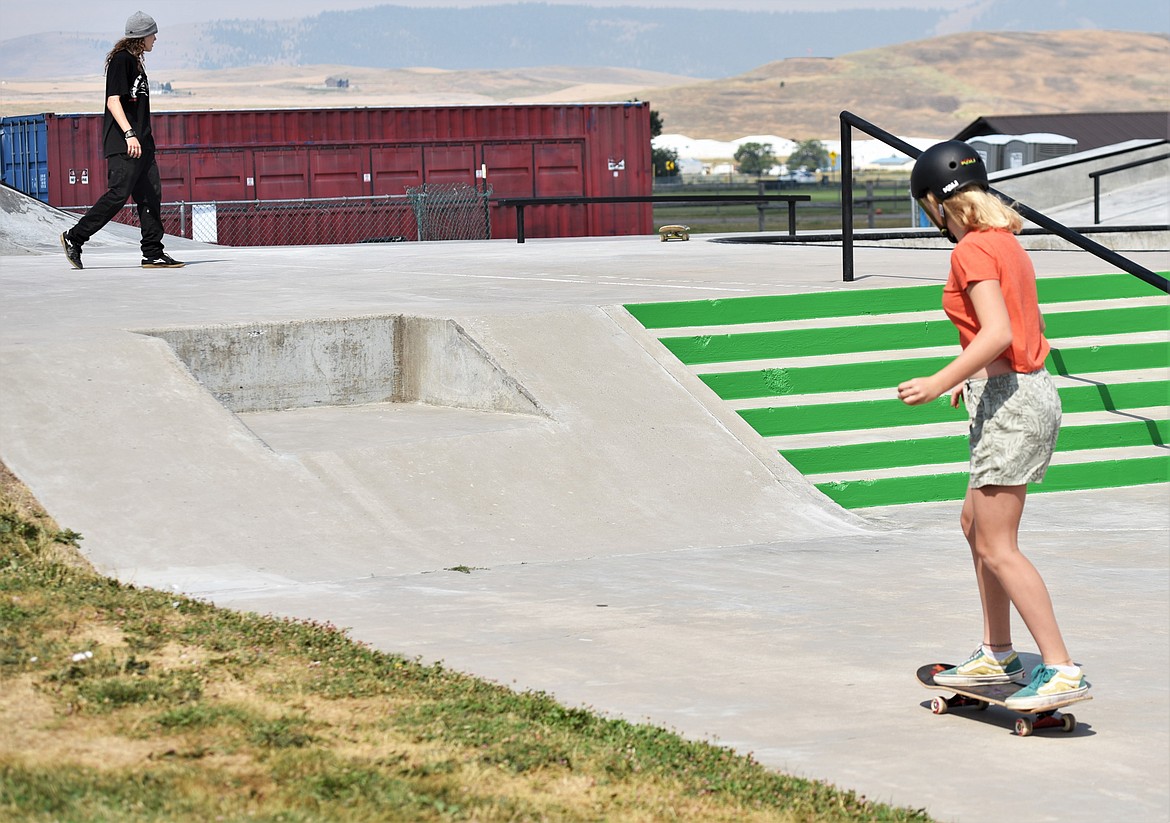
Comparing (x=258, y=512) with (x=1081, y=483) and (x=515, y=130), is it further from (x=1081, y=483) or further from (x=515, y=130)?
(x=515, y=130)

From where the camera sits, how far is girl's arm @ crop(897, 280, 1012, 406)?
15.1ft

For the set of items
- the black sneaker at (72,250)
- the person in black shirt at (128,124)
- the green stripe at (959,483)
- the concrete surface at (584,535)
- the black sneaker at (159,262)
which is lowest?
the green stripe at (959,483)

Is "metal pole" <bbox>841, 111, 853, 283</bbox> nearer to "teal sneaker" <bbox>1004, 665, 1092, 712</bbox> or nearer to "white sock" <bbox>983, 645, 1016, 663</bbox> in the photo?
"white sock" <bbox>983, 645, 1016, 663</bbox>

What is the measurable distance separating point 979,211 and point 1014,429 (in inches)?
25.8

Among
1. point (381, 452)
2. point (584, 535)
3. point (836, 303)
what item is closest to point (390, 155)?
point (836, 303)

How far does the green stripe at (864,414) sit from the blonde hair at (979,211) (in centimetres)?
464

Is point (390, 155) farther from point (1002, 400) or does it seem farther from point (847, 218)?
point (1002, 400)

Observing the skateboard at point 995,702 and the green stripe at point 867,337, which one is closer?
the skateboard at point 995,702

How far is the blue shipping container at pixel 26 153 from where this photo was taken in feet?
111

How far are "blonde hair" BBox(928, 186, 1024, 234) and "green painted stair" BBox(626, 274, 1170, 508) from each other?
14.1ft

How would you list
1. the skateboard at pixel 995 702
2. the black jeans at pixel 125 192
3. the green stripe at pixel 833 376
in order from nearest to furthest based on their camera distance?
the skateboard at pixel 995 702 → the green stripe at pixel 833 376 → the black jeans at pixel 125 192

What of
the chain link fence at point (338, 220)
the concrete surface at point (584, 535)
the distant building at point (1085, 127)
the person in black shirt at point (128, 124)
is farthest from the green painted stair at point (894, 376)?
the distant building at point (1085, 127)

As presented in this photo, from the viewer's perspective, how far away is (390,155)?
33500mm

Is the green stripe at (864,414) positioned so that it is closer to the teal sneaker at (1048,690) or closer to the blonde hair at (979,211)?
the blonde hair at (979,211)
